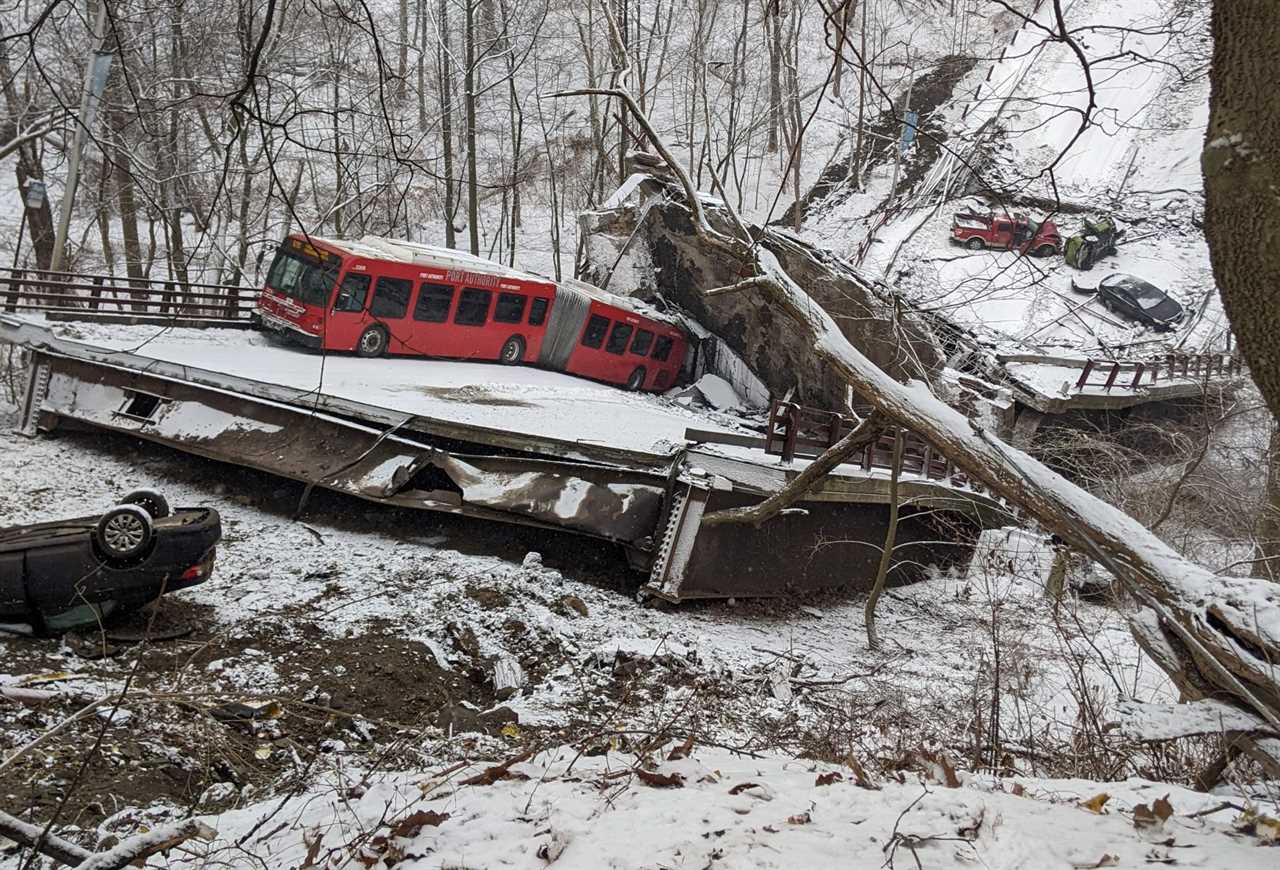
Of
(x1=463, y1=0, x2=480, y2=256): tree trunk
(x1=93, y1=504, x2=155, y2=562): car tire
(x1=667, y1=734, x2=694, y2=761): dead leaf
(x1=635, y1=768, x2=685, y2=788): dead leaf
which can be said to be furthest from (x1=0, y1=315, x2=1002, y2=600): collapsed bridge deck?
(x1=463, y1=0, x2=480, y2=256): tree trunk

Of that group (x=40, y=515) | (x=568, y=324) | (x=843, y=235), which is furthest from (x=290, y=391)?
(x=843, y=235)

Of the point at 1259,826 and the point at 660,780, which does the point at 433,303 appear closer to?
the point at 660,780

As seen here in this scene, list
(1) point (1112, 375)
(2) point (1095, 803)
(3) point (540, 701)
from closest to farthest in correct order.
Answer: (2) point (1095, 803)
(3) point (540, 701)
(1) point (1112, 375)

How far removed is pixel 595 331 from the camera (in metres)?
18.2

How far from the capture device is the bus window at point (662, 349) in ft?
64.6

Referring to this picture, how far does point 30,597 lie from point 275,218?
2648 centimetres

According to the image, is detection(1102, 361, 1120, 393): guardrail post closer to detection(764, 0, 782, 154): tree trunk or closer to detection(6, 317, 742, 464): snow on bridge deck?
detection(764, 0, 782, 154): tree trunk

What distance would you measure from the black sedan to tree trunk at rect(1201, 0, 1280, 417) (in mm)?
22965

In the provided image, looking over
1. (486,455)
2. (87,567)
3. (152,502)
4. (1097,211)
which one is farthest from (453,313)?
(1097,211)

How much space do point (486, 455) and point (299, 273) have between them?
6.47 m

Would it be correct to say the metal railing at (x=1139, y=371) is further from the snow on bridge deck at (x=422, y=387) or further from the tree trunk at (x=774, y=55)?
the snow on bridge deck at (x=422, y=387)

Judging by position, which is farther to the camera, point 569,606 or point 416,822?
point 569,606

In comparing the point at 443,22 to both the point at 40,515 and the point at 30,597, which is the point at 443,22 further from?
the point at 30,597

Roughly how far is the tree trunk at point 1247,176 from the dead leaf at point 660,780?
281cm
